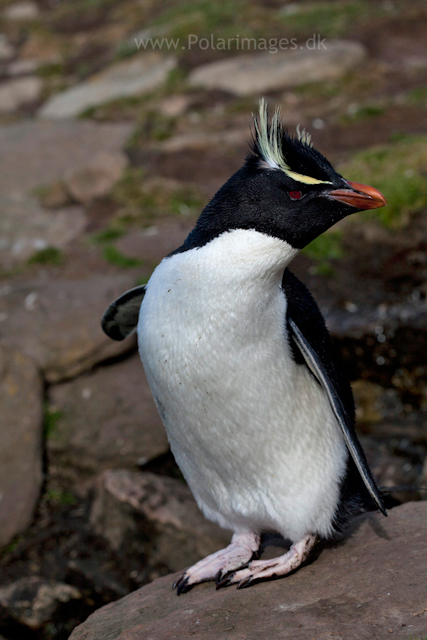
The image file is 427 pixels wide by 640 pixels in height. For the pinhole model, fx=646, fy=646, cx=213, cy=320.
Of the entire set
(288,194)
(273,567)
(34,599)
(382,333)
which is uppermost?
(288,194)

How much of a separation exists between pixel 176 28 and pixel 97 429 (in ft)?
34.1

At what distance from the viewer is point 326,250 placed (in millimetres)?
5770

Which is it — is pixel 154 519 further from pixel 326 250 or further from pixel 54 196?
pixel 54 196

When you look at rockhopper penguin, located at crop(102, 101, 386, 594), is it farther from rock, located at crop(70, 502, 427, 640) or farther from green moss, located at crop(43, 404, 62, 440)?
green moss, located at crop(43, 404, 62, 440)

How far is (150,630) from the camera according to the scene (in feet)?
7.35

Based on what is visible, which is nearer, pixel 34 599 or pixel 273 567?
pixel 273 567

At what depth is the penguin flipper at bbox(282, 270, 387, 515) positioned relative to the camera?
7.93ft

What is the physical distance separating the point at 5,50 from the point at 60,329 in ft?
45.7

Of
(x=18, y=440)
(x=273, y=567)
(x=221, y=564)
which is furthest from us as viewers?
(x=18, y=440)

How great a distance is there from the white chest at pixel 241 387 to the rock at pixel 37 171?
188 inches

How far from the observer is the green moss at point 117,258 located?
6.11 m

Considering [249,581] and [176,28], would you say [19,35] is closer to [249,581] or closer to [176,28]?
[176,28]

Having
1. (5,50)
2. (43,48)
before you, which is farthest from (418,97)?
(5,50)

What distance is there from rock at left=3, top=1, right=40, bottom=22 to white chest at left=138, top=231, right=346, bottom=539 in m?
19.0
